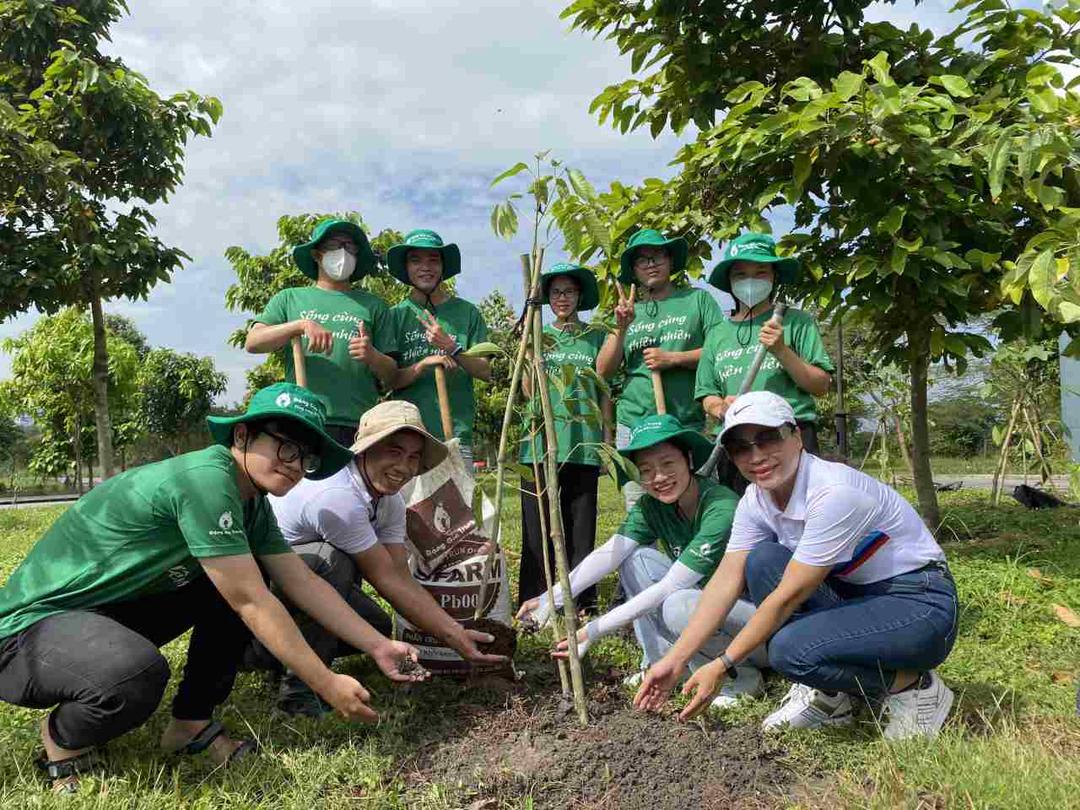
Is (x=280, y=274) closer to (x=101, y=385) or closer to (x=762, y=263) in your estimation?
(x=101, y=385)

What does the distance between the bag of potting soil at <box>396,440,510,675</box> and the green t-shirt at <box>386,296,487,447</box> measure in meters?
0.52

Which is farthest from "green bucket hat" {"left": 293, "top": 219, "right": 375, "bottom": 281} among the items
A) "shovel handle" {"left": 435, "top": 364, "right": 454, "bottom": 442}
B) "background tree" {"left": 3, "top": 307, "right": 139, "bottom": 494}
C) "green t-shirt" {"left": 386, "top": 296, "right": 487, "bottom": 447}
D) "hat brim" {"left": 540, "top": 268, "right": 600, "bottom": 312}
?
"background tree" {"left": 3, "top": 307, "right": 139, "bottom": 494}

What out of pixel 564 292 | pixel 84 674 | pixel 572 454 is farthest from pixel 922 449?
pixel 84 674

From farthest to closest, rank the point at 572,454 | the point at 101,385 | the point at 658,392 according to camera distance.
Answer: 1. the point at 101,385
2. the point at 572,454
3. the point at 658,392

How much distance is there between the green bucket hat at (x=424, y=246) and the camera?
12.0 feet

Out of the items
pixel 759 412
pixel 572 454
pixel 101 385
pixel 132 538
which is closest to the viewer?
pixel 132 538

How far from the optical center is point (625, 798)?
2053 millimetres

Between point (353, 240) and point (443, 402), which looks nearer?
point (443, 402)

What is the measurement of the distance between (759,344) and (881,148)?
1132 millimetres

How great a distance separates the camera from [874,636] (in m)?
2.31

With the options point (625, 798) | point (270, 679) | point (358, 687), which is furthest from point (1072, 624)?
point (270, 679)

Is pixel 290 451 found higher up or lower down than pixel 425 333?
lower down

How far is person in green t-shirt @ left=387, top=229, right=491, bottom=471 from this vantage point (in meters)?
3.67

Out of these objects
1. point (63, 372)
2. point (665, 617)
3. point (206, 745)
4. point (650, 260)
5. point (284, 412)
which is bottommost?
point (206, 745)
